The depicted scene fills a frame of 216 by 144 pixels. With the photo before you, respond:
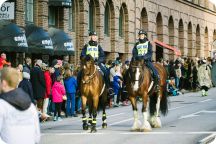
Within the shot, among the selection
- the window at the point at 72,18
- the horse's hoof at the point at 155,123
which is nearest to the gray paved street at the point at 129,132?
the horse's hoof at the point at 155,123

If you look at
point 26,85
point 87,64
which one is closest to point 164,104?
point 87,64

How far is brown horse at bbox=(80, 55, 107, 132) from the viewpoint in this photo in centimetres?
A: 1778

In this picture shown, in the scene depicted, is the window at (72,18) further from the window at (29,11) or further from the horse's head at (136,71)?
the horse's head at (136,71)

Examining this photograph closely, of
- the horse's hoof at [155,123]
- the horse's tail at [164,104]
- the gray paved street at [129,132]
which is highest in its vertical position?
the horse's tail at [164,104]

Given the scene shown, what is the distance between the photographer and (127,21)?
154 feet

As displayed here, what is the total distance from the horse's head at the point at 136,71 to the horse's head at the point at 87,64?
3.33ft

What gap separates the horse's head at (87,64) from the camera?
1770 centimetres

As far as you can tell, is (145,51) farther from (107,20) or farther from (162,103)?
(107,20)

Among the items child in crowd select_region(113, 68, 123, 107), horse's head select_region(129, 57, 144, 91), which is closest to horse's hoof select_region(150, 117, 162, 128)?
horse's head select_region(129, 57, 144, 91)

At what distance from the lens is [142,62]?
1780 centimetres

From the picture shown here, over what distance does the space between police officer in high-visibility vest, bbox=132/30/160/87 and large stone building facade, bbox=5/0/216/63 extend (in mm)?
13281

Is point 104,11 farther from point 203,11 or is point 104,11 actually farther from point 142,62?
point 203,11

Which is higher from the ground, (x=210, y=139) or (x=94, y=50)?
(x=94, y=50)

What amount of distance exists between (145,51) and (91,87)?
67.3 inches
